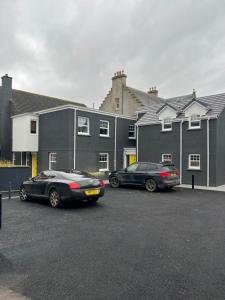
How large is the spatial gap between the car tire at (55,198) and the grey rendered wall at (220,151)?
12.4 m

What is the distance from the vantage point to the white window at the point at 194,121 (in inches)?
701

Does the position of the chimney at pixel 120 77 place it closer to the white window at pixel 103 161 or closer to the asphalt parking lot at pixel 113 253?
the white window at pixel 103 161

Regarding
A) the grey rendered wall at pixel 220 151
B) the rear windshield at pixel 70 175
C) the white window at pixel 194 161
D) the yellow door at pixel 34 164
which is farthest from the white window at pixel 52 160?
the grey rendered wall at pixel 220 151

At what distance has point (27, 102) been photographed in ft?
83.4

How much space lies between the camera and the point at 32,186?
416 inches

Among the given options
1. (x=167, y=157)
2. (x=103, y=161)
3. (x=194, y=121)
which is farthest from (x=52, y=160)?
(x=194, y=121)

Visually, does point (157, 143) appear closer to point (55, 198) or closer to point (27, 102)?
point (55, 198)

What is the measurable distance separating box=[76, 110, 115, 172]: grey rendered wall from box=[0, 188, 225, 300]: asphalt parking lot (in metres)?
10.1

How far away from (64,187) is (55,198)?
0.79 meters

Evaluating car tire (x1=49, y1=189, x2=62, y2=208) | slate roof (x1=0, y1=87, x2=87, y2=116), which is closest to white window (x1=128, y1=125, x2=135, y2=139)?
slate roof (x1=0, y1=87, x2=87, y2=116)

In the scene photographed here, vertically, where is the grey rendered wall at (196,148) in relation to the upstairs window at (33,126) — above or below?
below

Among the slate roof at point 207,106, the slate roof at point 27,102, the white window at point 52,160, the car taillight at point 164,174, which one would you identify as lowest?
the car taillight at point 164,174

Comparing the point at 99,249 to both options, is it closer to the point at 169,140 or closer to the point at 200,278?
the point at 200,278

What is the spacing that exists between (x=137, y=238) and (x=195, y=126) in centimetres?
1413
